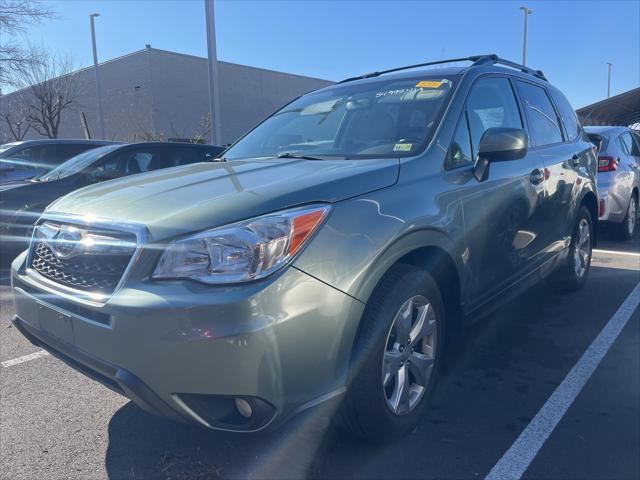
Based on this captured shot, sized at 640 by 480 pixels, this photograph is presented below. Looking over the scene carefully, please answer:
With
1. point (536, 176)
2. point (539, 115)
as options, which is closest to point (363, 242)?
point (536, 176)

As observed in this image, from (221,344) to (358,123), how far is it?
192 cm

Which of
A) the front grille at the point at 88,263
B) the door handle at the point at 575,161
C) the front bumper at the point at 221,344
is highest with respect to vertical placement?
the door handle at the point at 575,161

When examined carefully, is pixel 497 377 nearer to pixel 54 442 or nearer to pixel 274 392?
pixel 274 392

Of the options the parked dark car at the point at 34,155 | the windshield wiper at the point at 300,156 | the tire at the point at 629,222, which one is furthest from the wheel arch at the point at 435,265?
the parked dark car at the point at 34,155

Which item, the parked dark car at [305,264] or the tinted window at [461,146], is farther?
the tinted window at [461,146]

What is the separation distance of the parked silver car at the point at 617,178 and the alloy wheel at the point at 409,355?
17.6ft

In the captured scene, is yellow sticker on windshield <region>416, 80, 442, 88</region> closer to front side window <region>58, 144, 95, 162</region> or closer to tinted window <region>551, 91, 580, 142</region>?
tinted window <region>551, 91, 580, 142</region>

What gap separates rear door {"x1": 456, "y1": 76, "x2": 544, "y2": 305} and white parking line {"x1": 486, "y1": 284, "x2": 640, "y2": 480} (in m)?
0.69

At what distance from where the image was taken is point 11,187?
6.47 metres

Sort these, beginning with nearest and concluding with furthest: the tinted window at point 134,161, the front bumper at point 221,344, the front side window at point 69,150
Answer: the front bumper at point 221,344
the tinted window at point 134,161
the front side window at point 69,150

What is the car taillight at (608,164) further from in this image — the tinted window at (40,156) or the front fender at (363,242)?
the tinted window at (40,156)

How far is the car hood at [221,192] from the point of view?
2.07m

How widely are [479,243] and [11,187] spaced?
586 cm

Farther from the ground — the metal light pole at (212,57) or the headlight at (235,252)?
the metal light pole at (212,57)
